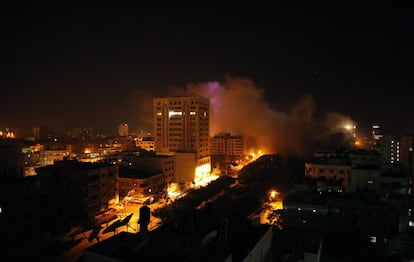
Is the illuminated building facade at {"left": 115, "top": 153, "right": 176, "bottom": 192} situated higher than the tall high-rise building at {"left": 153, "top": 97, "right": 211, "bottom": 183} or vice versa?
the tall high-rise building at {"left": 153, "top": 97, "right": 211, "bottom": 183}

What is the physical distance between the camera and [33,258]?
12.2 metres

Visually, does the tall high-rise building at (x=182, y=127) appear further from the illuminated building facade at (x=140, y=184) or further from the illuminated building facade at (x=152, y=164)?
the illuminated building facade at (x=140, y=184)

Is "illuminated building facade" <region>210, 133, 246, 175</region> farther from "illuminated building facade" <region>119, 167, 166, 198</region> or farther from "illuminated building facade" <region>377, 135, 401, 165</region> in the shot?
"illuminated building facade" <region>119, 167, 166, 198</region>

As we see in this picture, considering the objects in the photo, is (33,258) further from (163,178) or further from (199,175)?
(199,175)

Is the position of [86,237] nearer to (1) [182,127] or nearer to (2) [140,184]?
(2) [140,184]

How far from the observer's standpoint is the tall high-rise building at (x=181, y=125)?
3691 centimetres

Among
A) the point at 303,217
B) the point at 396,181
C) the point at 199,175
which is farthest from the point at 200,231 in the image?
the point at 199,175

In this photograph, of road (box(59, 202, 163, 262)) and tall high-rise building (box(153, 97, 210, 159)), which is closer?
road (box(59, 202, 163, 262))

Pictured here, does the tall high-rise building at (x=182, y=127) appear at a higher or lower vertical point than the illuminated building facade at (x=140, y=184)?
higher

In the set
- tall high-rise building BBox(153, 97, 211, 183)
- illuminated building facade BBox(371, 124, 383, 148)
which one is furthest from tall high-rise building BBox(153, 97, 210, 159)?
illuminated building facade BBox(371, 124, 383, 148)

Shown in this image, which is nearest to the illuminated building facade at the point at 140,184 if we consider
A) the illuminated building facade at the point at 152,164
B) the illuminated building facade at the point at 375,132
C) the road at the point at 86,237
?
the illuminated building facade at the point at 152,164

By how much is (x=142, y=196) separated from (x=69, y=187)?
5.96 meters

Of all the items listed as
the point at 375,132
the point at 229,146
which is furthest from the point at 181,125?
the point at 375,132

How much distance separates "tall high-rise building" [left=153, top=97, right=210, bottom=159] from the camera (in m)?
36.9
